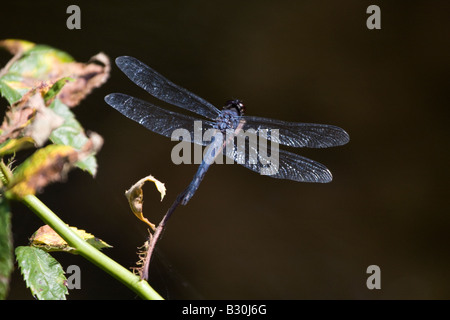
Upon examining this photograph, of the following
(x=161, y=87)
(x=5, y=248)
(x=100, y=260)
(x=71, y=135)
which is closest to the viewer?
(x=5, y=248)

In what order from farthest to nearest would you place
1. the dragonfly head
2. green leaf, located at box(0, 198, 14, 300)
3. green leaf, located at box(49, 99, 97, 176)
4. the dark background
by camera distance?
the dark background → the dragonfly head → green leaf, located at box(49, 99, 97, 176) → green leaf, located at box(0, 198, 14, 300)

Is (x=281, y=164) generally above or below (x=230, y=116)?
below

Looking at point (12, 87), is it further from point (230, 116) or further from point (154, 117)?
point (230, 116)

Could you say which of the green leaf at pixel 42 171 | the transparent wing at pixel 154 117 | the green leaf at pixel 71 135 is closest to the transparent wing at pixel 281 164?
the transparent wing at pixel 154 117

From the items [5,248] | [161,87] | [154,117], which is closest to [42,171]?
[5,248]

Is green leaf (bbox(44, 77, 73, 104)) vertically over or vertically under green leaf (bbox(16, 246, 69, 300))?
over

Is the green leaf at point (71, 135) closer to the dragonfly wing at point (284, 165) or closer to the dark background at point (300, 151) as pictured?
the dragonfly wing at point (284, 165)

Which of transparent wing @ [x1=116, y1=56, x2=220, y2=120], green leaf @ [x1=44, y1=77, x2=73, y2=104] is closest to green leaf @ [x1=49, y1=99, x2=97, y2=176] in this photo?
green leaf @ [x1=44, y1=77, x2=73, y2=104]

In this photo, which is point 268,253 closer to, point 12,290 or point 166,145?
point 166,145

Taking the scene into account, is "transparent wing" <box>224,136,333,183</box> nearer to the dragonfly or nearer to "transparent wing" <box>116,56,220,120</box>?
the dragonfly
